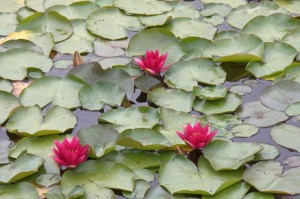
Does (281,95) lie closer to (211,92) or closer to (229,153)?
(211,92)

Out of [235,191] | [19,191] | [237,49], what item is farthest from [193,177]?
[237,49]

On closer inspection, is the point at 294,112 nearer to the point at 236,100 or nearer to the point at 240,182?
the point at 236,100

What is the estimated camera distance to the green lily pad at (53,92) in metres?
2.67

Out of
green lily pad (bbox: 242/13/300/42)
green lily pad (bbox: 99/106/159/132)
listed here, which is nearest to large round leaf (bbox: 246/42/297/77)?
green lily pad (bbox: 242/13/300/42)

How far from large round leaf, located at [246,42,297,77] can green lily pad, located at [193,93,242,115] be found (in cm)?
23

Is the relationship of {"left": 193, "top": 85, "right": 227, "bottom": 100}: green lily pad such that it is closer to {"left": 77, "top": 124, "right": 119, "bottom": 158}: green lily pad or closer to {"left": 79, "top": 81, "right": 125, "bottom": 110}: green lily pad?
{"left": 79, "top": 81, "right": 125, "bottom": 110}: green lily pad

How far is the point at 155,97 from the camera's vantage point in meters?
2.70

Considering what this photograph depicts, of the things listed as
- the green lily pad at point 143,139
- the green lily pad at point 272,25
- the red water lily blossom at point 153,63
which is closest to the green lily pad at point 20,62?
the red water lily blossom at point 153,63

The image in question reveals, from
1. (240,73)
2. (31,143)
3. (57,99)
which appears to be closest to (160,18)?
(240,73)

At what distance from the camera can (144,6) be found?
3.33 m

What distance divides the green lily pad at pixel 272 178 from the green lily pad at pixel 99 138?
0.50m

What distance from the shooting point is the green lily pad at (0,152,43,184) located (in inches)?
88.7

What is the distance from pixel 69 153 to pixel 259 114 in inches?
32.3

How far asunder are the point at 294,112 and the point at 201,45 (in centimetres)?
61
